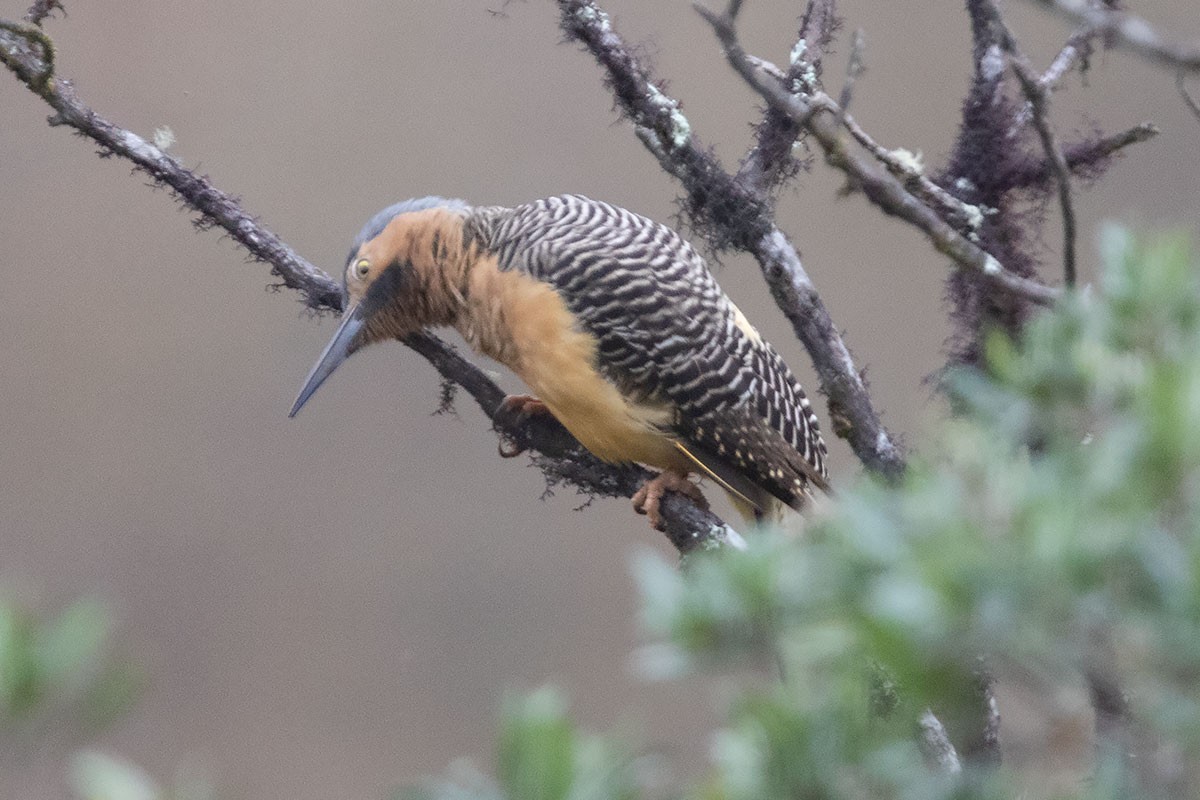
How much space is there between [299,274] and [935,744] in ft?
3.04

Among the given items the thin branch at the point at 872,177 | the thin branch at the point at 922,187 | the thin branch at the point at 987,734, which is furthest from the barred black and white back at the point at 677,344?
the thin branch at the point at 872,177

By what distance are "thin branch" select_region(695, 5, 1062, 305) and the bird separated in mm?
547

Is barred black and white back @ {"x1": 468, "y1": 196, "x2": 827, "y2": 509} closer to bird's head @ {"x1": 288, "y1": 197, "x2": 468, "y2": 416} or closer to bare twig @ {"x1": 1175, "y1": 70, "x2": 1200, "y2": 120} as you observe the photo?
bird's head @ {"x1": 288, "y1": 197, "x2": 468, "y2": 416}

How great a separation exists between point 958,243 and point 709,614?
18.8 inches

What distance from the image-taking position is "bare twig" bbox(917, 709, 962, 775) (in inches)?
43.7

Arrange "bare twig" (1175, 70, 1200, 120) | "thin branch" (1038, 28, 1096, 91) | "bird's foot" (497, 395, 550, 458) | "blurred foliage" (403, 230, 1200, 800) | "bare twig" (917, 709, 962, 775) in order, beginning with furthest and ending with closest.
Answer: "bird's foot" (497, 395, 550, 458) → "thin branch" (1038, 28, 1096, 91) → "bare twig" (917, 709, 962, 775) → "bare twig" (1175, 70, 1200, 120) → "blurred foliage" (403, 230, 1200, 800)

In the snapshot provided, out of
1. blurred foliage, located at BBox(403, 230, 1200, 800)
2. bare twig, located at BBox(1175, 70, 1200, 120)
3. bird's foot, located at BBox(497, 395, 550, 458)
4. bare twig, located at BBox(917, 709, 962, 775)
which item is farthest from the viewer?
bird's foot, located at BBox(497, 395, 550, 458)

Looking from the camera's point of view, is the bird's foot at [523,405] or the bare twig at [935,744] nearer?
the bare twig at [935,744]

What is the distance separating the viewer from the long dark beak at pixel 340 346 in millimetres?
1458

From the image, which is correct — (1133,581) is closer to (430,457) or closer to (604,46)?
(604,46)

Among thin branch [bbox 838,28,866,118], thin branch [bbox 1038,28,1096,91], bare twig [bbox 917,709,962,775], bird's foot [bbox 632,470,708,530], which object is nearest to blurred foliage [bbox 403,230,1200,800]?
thin branch [bbox 838,28,866,118]

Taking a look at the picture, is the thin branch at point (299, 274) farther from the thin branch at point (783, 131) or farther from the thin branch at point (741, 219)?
the thin branch at point (783, 131)

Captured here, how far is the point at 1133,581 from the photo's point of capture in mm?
417

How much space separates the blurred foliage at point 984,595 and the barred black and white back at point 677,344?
0.83 metres
